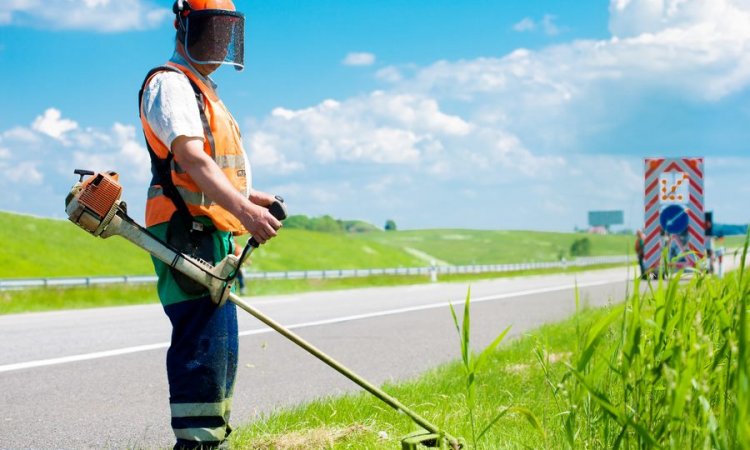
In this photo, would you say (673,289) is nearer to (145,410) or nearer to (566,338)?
(145,410)

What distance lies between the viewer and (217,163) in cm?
378

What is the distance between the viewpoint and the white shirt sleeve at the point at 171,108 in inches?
141

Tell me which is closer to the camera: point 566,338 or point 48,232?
point 566,338

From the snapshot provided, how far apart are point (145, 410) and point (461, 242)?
94867 mm

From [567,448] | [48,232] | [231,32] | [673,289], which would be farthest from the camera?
[48,232]

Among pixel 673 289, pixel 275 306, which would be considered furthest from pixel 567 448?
pixel 275 306

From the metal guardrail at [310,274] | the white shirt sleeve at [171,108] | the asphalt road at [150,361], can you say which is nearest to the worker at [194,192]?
the white shirt sleeve at [171,108]

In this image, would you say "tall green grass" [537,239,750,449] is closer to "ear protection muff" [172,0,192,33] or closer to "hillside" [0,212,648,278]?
"ear protection muff" [172,0,192,33]

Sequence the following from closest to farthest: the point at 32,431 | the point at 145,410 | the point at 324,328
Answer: the point at 32,431, the point at 145,410, the point at 324,328

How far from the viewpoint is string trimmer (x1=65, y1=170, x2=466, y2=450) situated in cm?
358

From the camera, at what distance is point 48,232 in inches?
1608

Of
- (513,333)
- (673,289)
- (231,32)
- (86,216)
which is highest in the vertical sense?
(231,32)

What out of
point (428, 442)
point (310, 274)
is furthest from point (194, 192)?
point (310, 274)

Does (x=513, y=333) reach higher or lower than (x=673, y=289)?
lower
